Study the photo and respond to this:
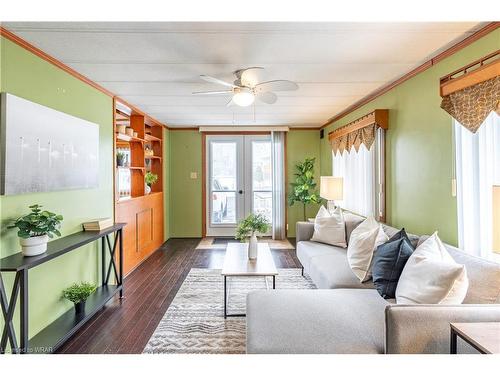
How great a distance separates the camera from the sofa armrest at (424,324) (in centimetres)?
130

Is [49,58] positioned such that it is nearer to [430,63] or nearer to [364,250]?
[364,250]

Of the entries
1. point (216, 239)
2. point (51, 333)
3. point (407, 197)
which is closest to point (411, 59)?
point (407, 197)

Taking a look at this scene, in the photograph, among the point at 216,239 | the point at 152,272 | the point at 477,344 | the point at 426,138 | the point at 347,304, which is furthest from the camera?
the point at 216,239

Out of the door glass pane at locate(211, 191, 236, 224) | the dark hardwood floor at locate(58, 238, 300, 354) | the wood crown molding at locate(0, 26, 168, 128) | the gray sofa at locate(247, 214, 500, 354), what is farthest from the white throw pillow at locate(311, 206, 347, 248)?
the wood crown molding at locate(0, 26, 168, 128)

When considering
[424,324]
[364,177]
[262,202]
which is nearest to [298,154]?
[262,202]

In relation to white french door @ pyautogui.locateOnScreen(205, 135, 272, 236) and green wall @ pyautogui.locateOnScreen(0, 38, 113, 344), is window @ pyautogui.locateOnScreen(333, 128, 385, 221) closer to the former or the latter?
white french door @ pyautogui.locateOnScreen(205, 135, 272, 236)

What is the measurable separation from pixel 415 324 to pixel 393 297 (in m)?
0.69

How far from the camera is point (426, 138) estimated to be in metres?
2.53

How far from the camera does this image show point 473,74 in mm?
1833

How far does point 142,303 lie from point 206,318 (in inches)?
30.8

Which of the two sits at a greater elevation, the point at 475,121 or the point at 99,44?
the point at 99,44

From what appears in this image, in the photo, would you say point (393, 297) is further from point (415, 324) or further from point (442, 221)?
point (442, 221)

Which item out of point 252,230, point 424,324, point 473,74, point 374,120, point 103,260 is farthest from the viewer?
point 374,120
